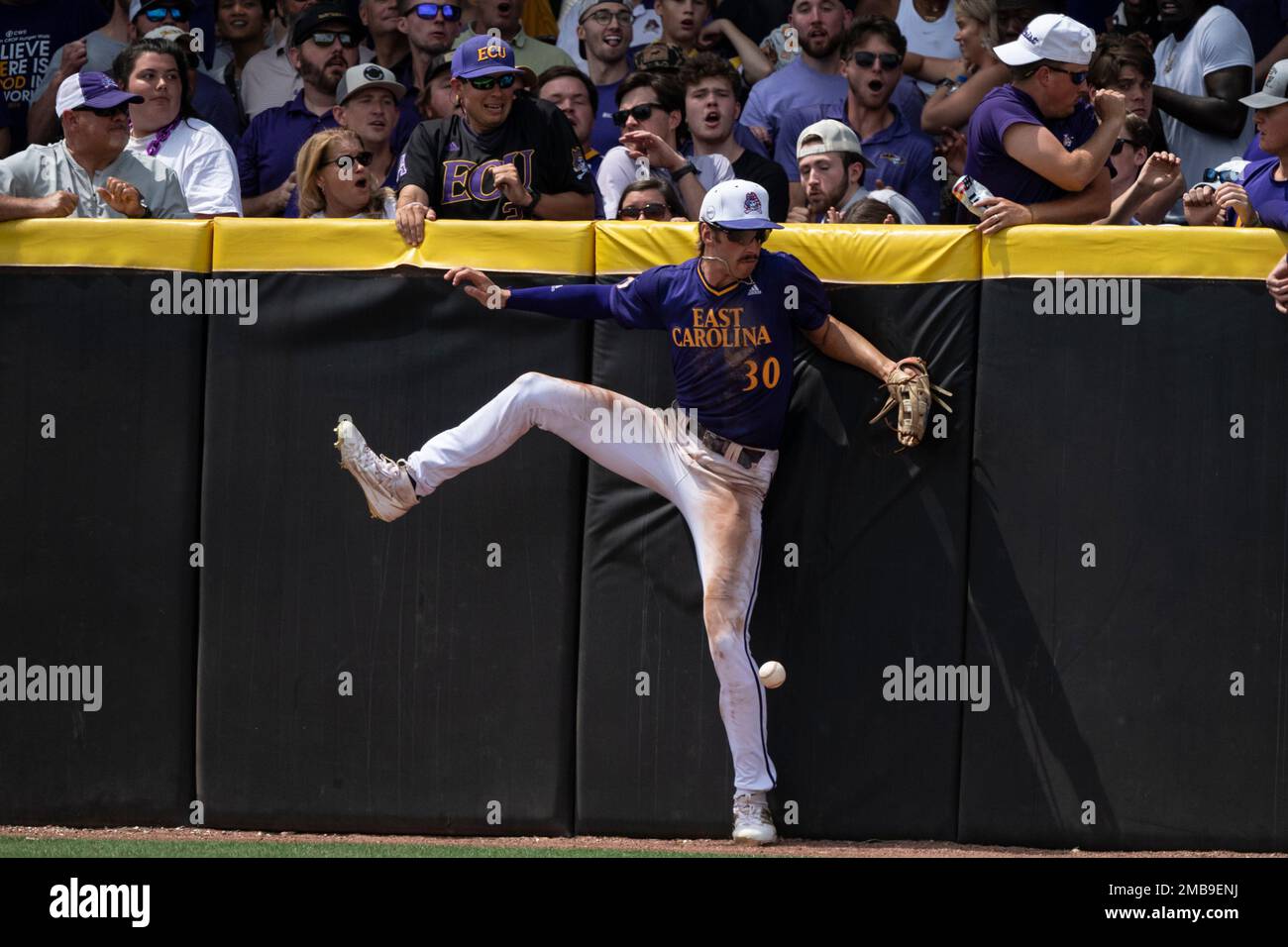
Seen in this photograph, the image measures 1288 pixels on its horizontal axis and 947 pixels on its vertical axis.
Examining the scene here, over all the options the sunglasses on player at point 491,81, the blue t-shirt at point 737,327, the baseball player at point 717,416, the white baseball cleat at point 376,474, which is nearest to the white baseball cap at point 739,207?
the baseball player at point 717,416

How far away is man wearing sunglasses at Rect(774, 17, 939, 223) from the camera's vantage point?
10125mm

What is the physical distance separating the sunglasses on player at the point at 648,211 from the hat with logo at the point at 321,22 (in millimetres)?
2886

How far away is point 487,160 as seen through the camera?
8.50 meters

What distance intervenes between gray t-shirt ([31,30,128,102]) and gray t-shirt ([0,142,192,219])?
7.88ft

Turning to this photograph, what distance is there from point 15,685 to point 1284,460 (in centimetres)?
568

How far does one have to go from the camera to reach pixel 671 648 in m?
7.89

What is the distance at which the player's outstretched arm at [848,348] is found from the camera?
300 inches

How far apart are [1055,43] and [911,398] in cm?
172

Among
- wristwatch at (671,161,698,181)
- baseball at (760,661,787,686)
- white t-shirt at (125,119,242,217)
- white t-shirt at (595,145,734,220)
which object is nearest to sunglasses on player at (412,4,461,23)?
white t-shirt at (595,145,734,220)

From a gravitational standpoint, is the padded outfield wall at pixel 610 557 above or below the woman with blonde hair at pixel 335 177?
below

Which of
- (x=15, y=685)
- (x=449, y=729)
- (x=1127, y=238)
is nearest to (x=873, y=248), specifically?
(x=1127, y=238)

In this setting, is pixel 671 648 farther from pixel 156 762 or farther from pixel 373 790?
pixel 156 762

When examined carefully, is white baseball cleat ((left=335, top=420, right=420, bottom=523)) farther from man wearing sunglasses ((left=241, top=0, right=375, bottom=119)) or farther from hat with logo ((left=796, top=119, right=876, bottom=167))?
man wearing sunglasses ((left=241, top=0, right=375, bottom=119))

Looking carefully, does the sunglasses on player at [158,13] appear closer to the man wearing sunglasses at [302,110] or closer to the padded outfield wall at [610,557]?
the man wearing sunglasses at [302,110]
